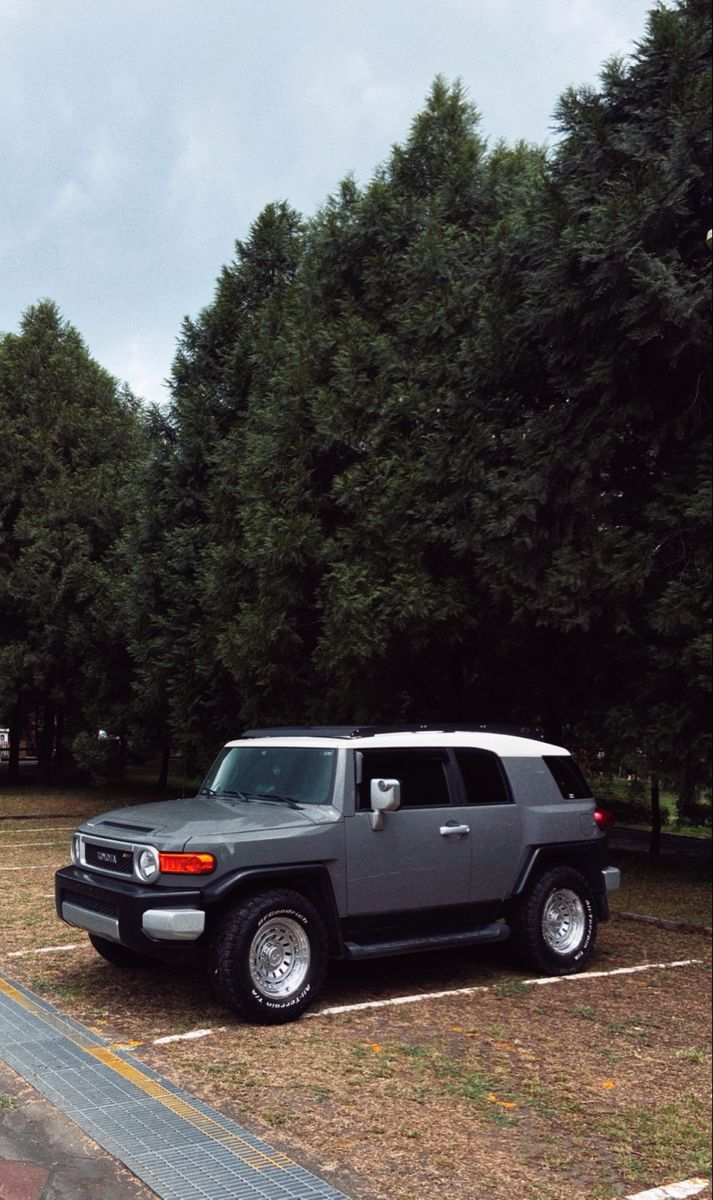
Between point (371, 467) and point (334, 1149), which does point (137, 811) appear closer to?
point (334, 1149)

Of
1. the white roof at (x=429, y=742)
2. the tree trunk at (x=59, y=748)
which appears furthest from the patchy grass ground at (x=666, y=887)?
the tree trunk at (x=59, y=748)

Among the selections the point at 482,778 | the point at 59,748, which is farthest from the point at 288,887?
the point at 59,748

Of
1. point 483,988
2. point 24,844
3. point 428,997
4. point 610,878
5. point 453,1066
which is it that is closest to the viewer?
point 453,1066

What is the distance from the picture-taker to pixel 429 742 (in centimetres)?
821

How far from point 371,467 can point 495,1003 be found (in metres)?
9.06

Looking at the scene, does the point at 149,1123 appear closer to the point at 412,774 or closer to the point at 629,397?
the point at 412,774

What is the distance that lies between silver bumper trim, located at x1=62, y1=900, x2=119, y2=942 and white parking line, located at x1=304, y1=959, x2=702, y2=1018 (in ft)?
4.58

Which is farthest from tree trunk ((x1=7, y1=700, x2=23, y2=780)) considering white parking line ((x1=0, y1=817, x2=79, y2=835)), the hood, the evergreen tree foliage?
the hood

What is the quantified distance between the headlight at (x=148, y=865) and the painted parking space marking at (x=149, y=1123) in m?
0.96

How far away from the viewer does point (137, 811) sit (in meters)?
7.75

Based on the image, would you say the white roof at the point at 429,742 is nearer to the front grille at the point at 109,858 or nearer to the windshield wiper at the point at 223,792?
the windshield wiper at the point at 223,792

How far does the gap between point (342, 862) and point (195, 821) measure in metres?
1.05

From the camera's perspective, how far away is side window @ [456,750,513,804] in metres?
8.33

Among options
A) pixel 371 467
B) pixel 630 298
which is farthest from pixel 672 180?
pixel 371 467
